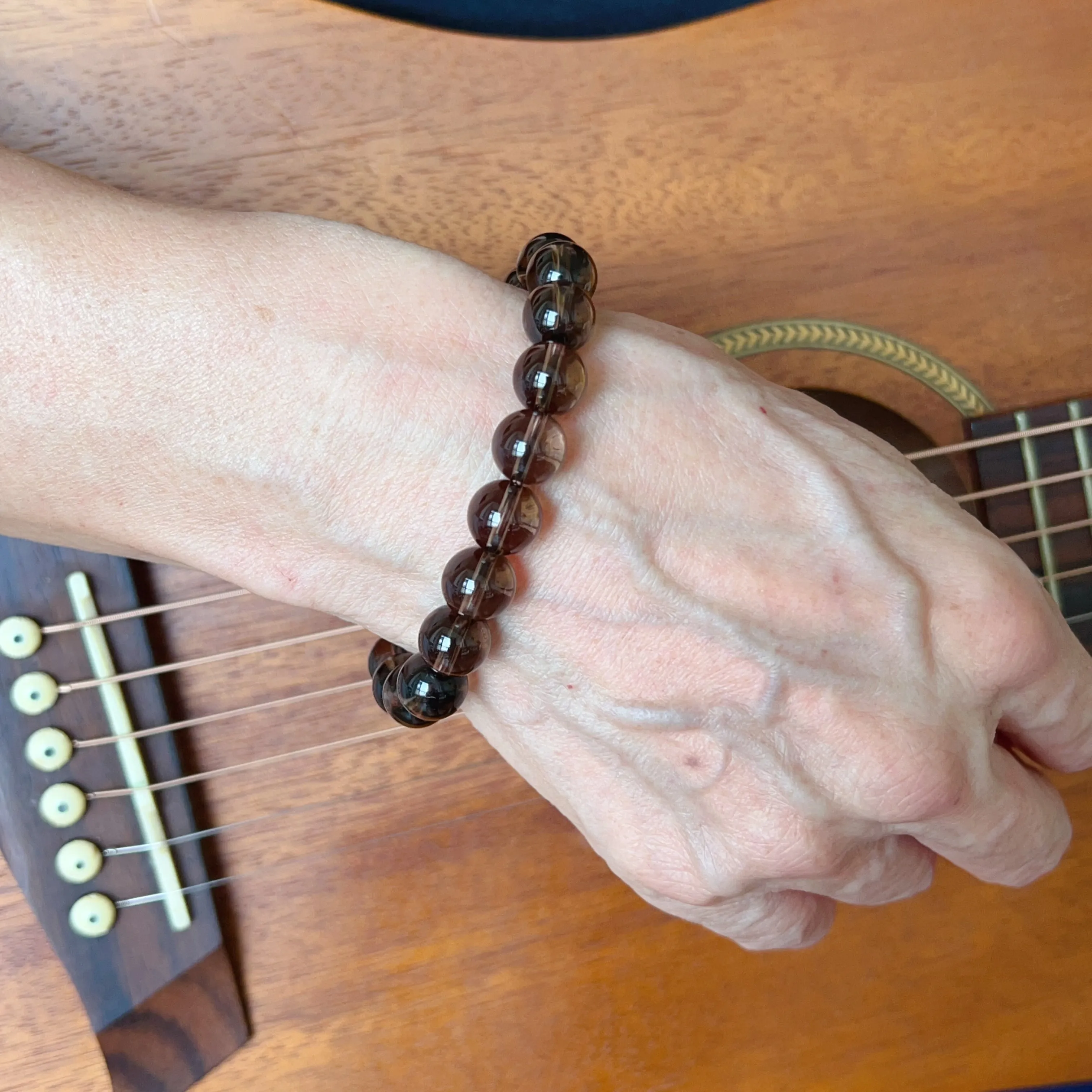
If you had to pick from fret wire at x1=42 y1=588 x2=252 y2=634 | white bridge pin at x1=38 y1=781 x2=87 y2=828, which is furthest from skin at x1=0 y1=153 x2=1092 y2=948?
white bridge pin at x1=38 y1=781 x2=87 y2=828

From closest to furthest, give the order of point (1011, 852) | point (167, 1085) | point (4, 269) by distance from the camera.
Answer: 1. point (4, 269)
2. point (1011, 852)
3. point (167, 1085)

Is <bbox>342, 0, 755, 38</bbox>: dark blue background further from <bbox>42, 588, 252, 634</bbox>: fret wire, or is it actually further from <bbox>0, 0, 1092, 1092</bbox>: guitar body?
<bbox>42, 588, 252, 634</bbox>: fret wire

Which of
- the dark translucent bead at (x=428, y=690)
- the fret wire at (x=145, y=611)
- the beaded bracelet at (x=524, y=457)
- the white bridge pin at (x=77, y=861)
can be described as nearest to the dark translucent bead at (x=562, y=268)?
the beaded bracelet at (x=524, y=457)

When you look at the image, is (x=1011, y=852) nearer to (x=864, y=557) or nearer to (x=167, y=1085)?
(x=864, y=557)

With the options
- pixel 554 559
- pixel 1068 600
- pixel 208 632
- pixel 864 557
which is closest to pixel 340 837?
pixel 208 632

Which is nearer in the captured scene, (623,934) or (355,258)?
(355,258)

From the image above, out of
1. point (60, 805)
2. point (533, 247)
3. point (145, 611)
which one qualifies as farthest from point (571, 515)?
point (60, 805)
